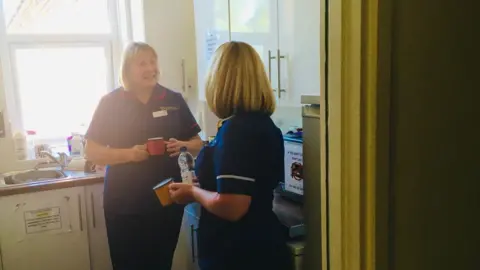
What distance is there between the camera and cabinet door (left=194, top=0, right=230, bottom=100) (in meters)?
2.41

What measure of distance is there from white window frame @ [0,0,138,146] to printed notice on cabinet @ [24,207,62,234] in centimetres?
60

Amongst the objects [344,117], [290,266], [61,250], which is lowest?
[61,250]

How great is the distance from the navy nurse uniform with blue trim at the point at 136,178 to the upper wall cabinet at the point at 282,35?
49cm

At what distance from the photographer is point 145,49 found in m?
2.17

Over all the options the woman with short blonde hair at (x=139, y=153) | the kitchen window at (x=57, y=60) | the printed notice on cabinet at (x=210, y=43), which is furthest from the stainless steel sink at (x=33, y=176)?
the printed notice on cabinet at (x=210, y=43)

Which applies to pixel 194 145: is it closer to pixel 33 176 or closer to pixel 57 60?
pixel 33 176

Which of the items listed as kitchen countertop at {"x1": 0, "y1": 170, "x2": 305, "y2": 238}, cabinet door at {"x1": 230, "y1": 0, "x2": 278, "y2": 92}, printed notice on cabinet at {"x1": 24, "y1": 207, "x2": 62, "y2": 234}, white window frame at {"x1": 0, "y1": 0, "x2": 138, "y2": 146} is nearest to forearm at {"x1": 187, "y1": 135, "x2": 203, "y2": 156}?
kitchen countertop at {"x1": 0, "y1": 170, "x2": 305, "y2": 238}

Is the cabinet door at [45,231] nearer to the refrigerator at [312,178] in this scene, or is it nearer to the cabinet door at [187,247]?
the cabinet door at [187,247]

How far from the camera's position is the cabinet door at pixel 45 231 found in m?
2.42

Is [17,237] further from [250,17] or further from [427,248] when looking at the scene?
[427,248]

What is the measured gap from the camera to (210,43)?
256cm

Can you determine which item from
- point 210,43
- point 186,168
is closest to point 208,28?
point 210,43

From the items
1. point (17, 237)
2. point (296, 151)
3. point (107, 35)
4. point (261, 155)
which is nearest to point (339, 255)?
point (261, 155)

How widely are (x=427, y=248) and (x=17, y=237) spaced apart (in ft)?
7.44
